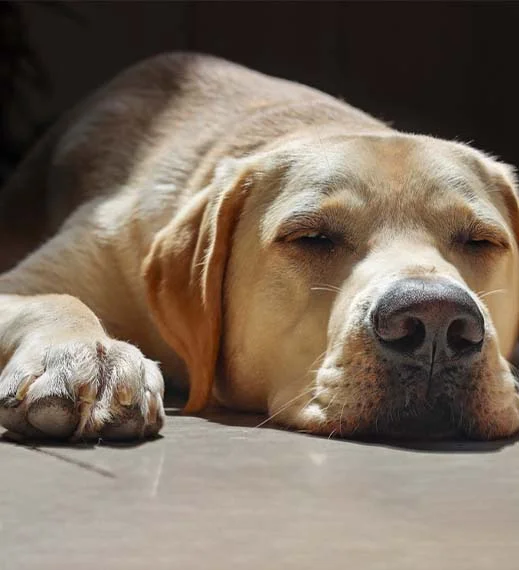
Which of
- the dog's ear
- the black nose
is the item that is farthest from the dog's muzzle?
the dog's ear

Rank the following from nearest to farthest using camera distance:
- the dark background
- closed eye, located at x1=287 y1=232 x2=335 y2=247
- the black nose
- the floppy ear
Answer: the black nose
closed eye, located at x1=287 y1=232 x2=335 y2=247
the floppy ear
the dark background

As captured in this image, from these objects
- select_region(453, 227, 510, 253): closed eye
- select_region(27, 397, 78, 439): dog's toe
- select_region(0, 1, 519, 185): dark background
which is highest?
select_region(453, 227, 510, 253): closed eye

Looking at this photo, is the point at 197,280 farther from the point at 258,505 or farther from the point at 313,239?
the point at 258,505

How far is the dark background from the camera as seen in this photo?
7570 millimetres

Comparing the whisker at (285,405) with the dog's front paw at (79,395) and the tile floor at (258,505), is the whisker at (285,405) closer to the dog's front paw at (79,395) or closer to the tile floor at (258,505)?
the tile floor at (258,505)

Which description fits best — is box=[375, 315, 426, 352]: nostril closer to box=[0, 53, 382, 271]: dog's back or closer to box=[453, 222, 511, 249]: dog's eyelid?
box=[453, 222, 511, 249]: dog's eyelid

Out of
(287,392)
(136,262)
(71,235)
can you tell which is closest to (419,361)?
(287,392)

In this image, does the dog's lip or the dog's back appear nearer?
the dog's lip

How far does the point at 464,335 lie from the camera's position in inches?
98.7

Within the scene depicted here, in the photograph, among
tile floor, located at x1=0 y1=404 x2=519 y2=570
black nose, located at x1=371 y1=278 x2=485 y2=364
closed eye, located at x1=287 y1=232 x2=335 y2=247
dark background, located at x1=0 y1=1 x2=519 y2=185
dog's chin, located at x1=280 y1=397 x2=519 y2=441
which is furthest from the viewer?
dark background, located at x1=0 y1=1 x2=519 y2=185

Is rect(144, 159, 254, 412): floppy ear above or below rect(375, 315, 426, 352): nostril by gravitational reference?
below

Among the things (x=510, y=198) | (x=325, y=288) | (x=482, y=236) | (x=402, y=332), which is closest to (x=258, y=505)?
(x=402, y=332)

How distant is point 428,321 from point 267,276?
66 cm

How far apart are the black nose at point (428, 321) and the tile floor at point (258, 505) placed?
206 millimetres
